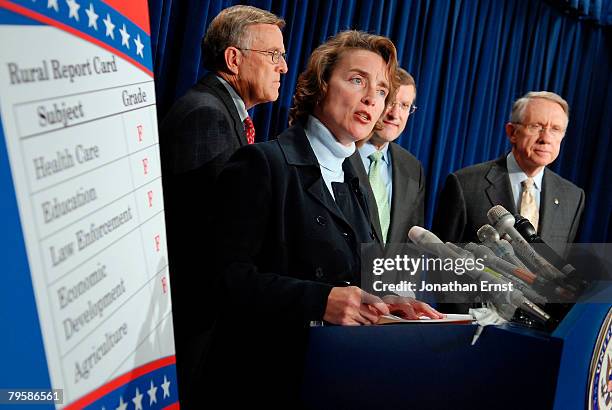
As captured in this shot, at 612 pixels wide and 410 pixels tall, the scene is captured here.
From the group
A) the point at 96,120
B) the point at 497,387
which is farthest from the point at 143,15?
the point at 497,387

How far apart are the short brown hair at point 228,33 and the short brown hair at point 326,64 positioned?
2.45ft

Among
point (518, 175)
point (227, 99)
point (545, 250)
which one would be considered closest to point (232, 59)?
point (227, 99)

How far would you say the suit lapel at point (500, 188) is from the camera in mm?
3566

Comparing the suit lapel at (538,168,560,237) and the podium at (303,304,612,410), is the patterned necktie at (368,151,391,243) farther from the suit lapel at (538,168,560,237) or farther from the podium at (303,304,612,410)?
the podium at (303,304,612,410)

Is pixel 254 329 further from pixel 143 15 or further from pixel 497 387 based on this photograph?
pixel 143 15

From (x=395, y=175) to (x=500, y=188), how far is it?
47cm

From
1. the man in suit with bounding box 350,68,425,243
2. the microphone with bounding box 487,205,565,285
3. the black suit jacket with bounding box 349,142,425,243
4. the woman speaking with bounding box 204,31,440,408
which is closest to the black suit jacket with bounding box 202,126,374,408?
the woman speaking with bounding box 204,31,440,408

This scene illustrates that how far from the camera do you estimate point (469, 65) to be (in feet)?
17.7

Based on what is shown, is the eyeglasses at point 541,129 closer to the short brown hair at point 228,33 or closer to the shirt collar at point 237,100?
the short brown hair at point 228,33

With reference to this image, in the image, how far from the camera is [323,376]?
169 cm

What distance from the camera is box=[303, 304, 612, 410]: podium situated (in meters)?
1.49

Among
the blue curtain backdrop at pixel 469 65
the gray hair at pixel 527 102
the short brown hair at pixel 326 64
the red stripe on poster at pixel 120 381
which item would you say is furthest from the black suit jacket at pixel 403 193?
the red stripe on poster at pixel 120 381

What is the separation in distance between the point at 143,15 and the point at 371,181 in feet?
6.27

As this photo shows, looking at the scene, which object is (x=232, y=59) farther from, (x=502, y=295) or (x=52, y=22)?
(x=52, y=22)
